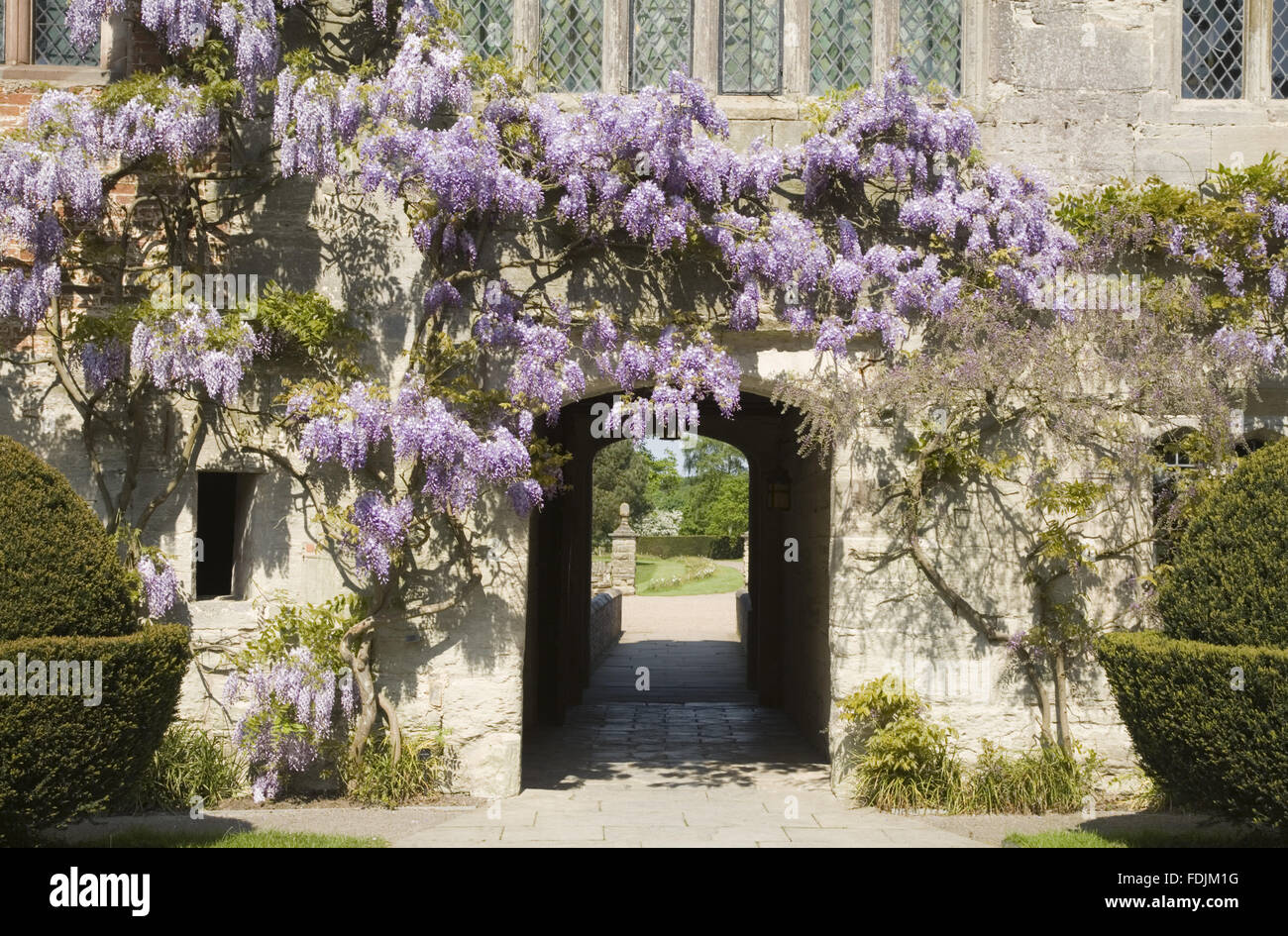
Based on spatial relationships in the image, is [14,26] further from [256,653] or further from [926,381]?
[926,381]

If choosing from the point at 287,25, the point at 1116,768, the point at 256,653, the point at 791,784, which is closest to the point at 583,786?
the point at 791,784

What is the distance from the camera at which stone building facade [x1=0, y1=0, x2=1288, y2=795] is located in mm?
7836

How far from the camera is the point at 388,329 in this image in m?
7.95

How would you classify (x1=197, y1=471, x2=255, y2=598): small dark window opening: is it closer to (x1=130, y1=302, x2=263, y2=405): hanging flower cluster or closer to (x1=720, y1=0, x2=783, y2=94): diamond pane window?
(x1=130, y1=302, x2=263, y2=405): hanging flower cluster

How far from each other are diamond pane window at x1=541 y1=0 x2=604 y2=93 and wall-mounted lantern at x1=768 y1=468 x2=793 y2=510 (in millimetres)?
4369

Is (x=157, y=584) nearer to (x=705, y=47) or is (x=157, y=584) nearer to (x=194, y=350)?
(x=194, y=350)

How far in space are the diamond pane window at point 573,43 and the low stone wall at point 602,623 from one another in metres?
7.97

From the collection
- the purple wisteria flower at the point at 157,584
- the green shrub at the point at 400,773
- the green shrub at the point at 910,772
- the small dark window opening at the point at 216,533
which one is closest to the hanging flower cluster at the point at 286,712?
the green shrub at the point at 400,773

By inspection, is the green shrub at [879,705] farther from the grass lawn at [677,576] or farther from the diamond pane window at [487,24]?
the grass lawn at [677,576]

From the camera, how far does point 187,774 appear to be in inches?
292

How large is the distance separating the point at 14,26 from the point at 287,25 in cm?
174

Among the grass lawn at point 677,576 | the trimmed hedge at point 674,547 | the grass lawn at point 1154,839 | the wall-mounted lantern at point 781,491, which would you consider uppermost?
the wall-mounted lantern at point 781,491

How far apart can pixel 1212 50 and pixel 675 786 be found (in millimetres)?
5903

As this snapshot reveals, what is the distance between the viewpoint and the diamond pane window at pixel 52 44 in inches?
320
